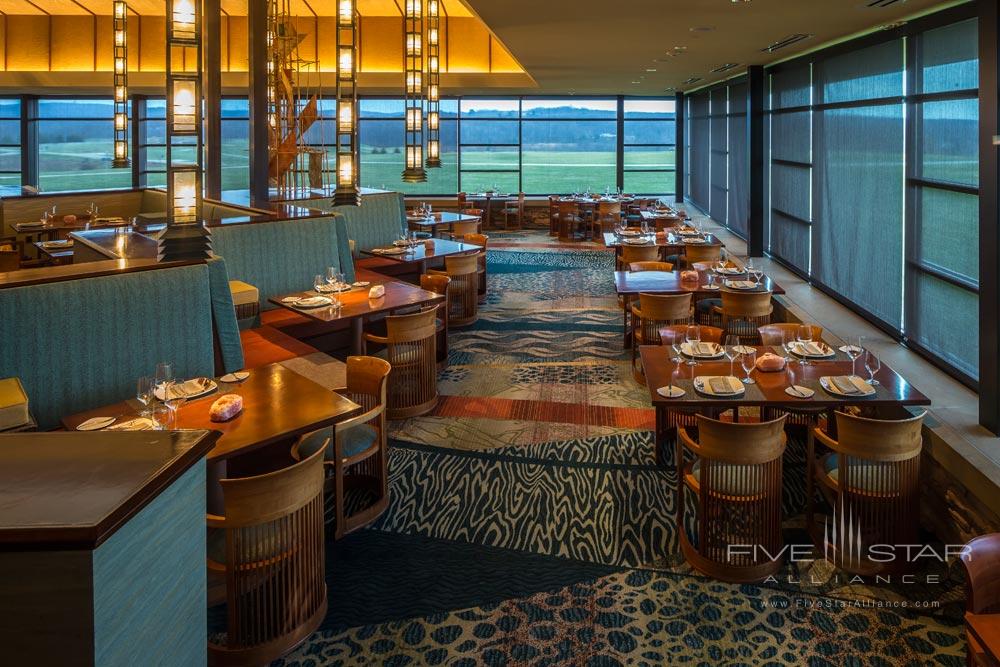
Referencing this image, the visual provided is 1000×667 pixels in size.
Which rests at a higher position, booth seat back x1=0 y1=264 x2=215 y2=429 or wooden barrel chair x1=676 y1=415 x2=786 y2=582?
booth seat back x1=0 y1=264 x2=215 y2=429

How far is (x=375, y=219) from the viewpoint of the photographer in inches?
390

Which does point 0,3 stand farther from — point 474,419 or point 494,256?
point 474,419

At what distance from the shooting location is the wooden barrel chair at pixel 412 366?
5.95 m

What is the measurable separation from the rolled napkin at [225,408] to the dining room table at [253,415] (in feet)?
0.06

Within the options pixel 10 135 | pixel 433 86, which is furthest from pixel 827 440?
pixel 10 135

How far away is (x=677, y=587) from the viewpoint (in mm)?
3848

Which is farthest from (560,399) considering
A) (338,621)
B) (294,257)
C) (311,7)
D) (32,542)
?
(311,7)

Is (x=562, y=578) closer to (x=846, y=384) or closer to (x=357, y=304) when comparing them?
(x=846, y=384)

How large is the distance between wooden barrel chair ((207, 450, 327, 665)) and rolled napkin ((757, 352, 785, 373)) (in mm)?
2785

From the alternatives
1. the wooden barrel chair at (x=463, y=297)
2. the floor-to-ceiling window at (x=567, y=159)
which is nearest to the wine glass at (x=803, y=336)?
the wooden barrel chair at (x=463, y=297)

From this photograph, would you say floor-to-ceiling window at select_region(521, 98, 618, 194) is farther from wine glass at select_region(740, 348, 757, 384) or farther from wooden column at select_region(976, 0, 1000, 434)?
wooden column at select_region(976, 0, 1000, 434)

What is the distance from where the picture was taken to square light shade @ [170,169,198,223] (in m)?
4.69

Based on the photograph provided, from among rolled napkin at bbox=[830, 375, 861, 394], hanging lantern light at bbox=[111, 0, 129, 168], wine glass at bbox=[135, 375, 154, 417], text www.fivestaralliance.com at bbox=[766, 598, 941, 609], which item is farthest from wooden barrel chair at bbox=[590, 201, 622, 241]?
wine glass at bbox=[135, 375, 154, 417]

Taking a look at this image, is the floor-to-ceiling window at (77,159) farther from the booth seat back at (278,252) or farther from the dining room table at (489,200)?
the booth seat back at (278,252)
